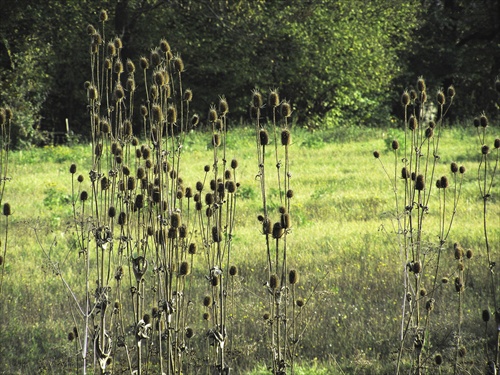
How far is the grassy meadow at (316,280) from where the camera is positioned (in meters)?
4.94

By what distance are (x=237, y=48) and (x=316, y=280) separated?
51.1 ft

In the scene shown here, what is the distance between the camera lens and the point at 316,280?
6.54 m

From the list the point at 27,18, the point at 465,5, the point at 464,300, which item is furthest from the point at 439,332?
the point at 465,5

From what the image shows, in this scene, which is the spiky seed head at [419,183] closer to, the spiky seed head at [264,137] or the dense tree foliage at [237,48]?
the spiky seed head at [264,137]

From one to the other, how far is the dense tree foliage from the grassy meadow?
8419mm

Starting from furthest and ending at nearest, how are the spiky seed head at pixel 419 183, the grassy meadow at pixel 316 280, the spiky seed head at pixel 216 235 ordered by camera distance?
1. the grassy meadow at pixel 316 280
2. the spiky seed head at pixel 419 183
3. the spiky seed head at pixel 216 235

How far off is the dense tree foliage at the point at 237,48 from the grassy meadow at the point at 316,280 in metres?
8.42

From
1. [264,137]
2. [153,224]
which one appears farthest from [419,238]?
[153,224]

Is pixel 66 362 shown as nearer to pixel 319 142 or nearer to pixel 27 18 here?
pixel 319 142

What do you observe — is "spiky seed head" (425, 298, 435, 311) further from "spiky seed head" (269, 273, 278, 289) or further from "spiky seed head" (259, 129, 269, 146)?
"spiky seed head" (259, 129, 269, 146)

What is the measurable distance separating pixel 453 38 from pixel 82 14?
12.4 m

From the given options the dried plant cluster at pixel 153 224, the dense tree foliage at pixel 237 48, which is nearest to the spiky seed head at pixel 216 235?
the dried plant cluster at pixel 153 224

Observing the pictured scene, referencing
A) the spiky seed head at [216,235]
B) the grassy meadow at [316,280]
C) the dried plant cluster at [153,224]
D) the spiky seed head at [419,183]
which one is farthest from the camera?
the grassy meadow at [316,280]

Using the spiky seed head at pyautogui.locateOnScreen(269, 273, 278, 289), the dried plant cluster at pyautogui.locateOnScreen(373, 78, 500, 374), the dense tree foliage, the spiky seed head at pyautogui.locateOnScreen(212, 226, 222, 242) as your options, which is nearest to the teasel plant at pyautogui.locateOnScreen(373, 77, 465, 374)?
the dried plant cluster at pyautogui.locateOnScreen(373, 78, 500, 374)
